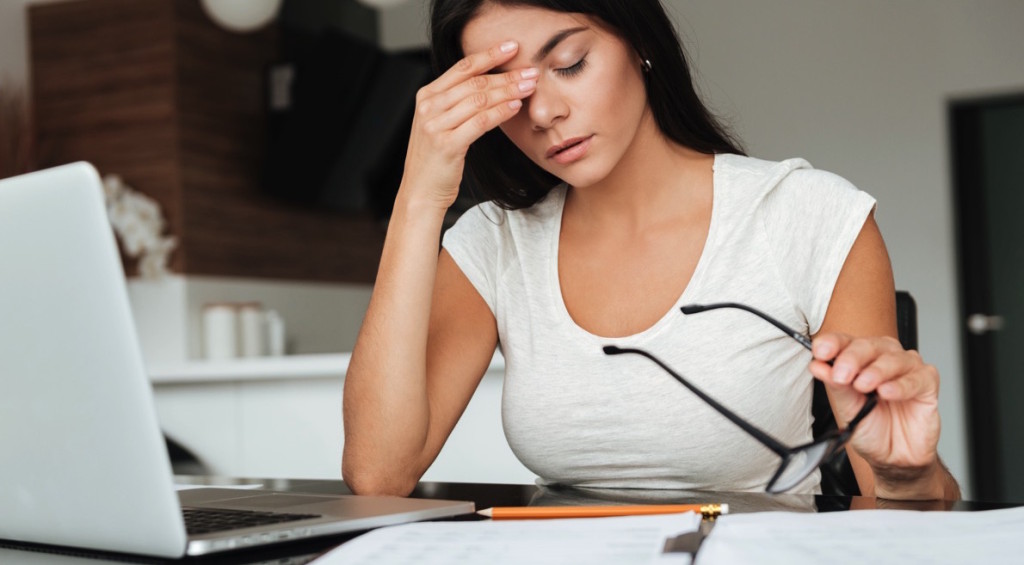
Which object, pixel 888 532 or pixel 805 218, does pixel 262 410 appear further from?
pixel 888 532

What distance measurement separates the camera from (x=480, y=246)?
1369 millimetres

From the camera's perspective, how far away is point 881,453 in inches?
34.9

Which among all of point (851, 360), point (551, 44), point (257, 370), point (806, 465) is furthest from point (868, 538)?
point (257, 370)

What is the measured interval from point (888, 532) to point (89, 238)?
52 centimetres

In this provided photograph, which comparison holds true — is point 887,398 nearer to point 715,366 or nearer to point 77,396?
point 715,366

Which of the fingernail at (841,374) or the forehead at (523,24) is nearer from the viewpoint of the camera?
the fingernail at (841,374)

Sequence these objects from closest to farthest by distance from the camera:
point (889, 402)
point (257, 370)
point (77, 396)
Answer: point (77, 396) < point (889, 402) < point (257, 370)

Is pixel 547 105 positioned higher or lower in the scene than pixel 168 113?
lower

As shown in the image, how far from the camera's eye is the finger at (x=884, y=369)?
783mm

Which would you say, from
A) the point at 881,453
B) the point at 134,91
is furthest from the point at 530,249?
the point at 134,91

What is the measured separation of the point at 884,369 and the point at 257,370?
2.09 m

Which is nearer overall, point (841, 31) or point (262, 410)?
point (262, 410)

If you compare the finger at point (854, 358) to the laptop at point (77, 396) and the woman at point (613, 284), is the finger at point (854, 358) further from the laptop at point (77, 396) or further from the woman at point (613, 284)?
the laptop at point (77, 396)

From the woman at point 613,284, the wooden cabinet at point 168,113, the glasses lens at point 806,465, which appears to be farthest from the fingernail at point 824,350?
the wooden cabinet at point 168,113
